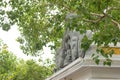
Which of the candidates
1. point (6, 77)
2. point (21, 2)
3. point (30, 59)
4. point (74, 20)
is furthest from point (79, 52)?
point (30, 59)

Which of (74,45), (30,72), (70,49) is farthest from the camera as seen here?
(30,72)

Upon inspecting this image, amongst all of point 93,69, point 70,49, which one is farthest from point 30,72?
point 93,69

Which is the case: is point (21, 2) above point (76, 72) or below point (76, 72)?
above

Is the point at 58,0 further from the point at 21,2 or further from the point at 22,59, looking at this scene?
the point at 22,59

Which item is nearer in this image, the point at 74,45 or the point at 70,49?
the point at 74,45

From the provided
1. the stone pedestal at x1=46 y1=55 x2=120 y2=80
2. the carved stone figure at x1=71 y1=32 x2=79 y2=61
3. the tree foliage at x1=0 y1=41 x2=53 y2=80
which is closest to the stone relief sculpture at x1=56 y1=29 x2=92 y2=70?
the carved stone figure at x1=71 y1=32 x2=79 y2=61

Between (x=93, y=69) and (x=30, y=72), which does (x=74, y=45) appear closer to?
(x=93, y=69)

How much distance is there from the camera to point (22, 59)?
112 ft

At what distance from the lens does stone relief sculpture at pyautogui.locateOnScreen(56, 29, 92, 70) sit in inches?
441

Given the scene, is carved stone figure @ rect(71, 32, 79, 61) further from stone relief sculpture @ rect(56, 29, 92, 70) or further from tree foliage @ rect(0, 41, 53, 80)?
tree foliage @ rect(0, 41, 53, 80)

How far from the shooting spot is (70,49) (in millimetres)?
11898

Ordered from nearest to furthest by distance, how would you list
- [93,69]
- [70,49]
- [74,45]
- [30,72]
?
[93,69]
[74,45]
[70,49]
[30,72]

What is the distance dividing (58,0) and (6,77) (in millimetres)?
9635

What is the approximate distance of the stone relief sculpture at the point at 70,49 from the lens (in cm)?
1121
